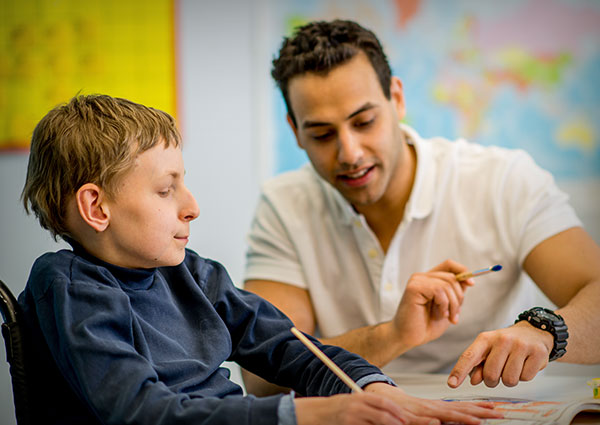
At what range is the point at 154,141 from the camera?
0.97 meters

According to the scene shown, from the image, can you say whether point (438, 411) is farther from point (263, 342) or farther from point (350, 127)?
point (350, 127)

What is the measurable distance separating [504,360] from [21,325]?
75 centimetres

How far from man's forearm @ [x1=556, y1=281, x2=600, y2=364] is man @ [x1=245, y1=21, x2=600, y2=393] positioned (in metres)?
0.03

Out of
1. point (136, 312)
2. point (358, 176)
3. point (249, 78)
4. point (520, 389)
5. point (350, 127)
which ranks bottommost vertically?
point (520, 389)

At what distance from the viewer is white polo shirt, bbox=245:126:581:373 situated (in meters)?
1.63

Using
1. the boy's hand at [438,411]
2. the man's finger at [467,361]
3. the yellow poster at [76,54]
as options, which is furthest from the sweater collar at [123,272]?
the yellow poster at [76,54]

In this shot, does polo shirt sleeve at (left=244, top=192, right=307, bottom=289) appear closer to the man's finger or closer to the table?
the table

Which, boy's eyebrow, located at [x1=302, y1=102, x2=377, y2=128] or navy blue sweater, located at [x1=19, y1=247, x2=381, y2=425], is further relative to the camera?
boy's eyebrow, located at [x1=302, y1=102, x2=377, y2=128]

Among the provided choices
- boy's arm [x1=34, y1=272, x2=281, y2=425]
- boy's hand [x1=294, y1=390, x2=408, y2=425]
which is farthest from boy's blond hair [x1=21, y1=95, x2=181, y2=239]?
boy's hand [x1=294, y1=390, x2=408, y2=425]

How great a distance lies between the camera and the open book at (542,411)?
2.88 ft

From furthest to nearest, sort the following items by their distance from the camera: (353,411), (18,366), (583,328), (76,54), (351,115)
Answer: (76,54) < (351,115) < (583,328) < (18,366) < (353,411)

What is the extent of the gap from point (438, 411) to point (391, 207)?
95 cm

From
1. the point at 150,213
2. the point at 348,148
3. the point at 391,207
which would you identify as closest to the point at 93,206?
the point at 150,213

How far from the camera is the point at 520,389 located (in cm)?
119
